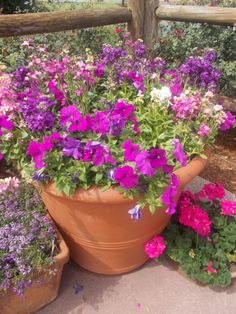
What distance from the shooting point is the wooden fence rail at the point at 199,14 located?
3.25m

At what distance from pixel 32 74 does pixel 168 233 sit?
1.44 metres

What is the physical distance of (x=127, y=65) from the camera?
2.67 meters

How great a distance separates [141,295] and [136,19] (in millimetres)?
2856

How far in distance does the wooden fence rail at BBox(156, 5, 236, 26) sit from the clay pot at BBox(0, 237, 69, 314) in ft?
8.32

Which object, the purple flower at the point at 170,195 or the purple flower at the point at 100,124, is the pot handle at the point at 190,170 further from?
the purple flower at the point at 100,124

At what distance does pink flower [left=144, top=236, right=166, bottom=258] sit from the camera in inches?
86.8

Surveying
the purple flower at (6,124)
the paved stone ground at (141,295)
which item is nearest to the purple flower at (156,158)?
the purple flower at (6,124)

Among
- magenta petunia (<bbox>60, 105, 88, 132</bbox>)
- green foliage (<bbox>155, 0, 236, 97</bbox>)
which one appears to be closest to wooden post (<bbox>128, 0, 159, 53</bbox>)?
green foliage (<bbox>155, 0, 236, 97</bbox>)

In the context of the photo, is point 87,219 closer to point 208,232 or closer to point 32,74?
point 208,232

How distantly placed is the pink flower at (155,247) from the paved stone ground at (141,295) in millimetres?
226

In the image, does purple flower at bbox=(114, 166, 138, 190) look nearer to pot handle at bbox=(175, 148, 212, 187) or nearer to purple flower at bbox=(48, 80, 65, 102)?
pot handle at bbox=(175, 148, 212, 187)

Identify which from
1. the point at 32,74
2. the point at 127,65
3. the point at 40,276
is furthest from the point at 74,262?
the point at 127,65

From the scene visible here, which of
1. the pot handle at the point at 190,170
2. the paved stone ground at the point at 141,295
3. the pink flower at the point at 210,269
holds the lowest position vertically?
the paved stone ground at the point at 141,295

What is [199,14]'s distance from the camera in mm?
3463
